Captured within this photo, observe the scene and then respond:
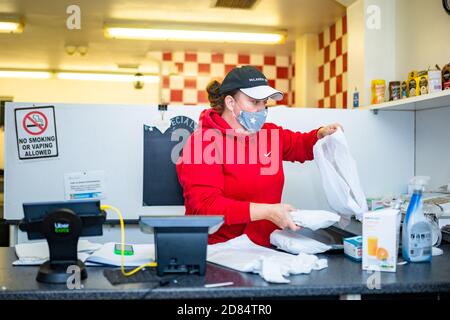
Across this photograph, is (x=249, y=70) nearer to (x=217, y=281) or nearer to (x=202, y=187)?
(x=202, y=187)

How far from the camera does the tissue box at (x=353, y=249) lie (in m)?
1.60

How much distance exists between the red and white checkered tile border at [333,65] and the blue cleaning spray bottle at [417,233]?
291 cm

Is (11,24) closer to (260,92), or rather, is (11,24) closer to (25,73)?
(260,92)

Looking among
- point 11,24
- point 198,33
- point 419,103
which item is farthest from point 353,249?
point 11,24

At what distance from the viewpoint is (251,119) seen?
1.97 meters

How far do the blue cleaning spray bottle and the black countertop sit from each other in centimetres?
9

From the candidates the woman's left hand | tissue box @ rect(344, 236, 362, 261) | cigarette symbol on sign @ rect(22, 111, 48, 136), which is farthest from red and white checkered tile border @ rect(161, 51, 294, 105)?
tissue box @ rect(344, 236, 362, 261)

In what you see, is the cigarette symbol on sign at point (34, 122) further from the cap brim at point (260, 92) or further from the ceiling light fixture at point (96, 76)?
the ceiling light fixture at point (96, 76)

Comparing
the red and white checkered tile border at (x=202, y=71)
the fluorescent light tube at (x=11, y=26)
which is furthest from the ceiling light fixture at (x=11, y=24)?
the red and white checkered tile border at (x=202, y=71)

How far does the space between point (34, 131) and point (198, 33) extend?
284 centimetres

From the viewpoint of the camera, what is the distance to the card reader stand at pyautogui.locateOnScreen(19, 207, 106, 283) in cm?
131

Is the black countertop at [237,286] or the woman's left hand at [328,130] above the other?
the woman's left hand at [328,130]

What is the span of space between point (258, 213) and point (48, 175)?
133cm
